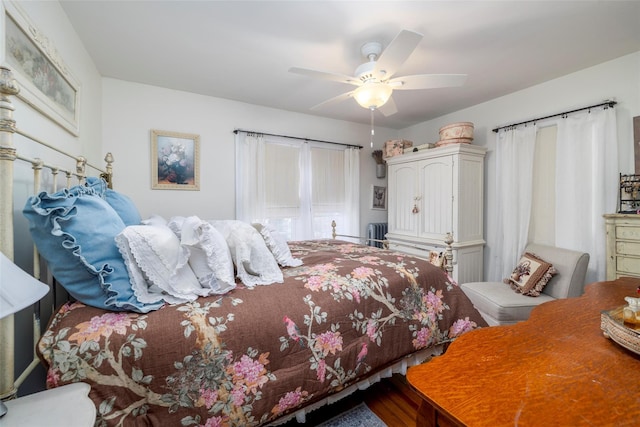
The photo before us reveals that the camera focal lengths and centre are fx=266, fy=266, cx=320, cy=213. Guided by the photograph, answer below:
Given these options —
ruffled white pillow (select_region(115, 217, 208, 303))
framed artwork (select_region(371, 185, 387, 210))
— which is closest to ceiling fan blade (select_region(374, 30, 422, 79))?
ruffled white pillow (select_region(115, 217, 208, 303))

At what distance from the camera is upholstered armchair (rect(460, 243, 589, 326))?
7.32 feet

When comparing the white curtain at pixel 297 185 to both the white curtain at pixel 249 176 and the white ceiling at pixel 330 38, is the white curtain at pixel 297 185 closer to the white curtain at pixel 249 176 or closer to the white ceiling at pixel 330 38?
the white curtain at pixel 249 176

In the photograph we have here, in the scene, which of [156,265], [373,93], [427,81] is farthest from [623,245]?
[156,265]

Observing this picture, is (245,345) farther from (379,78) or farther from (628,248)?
(628,248)

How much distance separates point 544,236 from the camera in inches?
114

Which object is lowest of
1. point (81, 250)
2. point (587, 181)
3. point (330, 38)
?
point (81, 250)

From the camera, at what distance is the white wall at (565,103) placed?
2.34 meters

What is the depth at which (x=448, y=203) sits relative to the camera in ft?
10.6

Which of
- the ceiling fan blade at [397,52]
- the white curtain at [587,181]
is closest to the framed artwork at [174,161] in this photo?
the ceiling fan blade at [397,52]

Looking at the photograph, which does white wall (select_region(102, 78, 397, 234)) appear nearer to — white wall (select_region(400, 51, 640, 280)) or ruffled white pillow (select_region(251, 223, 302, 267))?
ruffled white pillow (select_region(251, 223, 302, 267))

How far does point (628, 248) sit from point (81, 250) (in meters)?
3.44

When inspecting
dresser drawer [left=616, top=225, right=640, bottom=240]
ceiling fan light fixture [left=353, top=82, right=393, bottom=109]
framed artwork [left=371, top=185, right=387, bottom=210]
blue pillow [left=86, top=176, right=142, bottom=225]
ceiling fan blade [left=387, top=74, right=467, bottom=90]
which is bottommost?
dresser drawer [left=616, top=225, right=640, bottom=240]

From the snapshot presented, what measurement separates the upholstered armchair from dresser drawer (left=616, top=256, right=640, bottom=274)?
202 millimetres

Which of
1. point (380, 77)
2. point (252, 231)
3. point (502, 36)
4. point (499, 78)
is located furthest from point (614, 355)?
point (499, 78)
